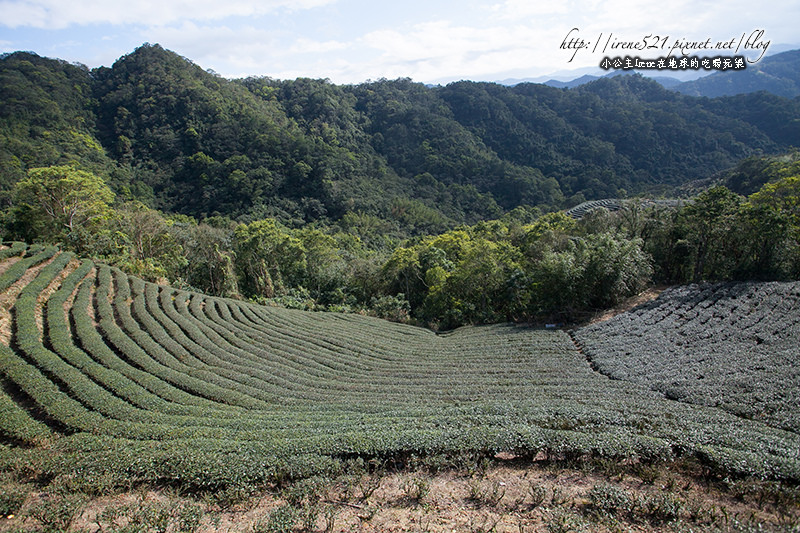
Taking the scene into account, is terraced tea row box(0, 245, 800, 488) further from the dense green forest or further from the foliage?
the dense green forest

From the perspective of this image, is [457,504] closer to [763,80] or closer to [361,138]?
[361,138]

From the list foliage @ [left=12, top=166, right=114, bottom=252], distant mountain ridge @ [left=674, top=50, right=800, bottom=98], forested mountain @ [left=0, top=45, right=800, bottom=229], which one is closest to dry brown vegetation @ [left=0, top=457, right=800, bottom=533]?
foliage @ [left=12, top=166, right=114, bottom=252]

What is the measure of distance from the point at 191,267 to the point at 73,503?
35250 millimetres

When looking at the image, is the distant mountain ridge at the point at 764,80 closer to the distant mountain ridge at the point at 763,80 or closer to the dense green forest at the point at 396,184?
the distant mountain ridge at the point at 763,80

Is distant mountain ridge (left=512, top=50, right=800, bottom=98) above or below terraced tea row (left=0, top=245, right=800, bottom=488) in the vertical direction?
above

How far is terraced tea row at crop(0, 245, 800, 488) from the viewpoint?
9602 mm

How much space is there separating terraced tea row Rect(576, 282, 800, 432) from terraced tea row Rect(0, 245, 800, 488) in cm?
109

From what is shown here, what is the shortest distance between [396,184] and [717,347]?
280 ft

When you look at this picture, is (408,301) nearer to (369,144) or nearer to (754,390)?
(754,390)

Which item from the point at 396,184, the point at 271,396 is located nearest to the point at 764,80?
the point at 396,184

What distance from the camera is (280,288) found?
40.0m

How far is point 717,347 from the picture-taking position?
18078 mm

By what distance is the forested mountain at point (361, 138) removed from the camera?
69625 mm

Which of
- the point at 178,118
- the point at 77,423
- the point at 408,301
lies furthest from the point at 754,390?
the point at 178,118
